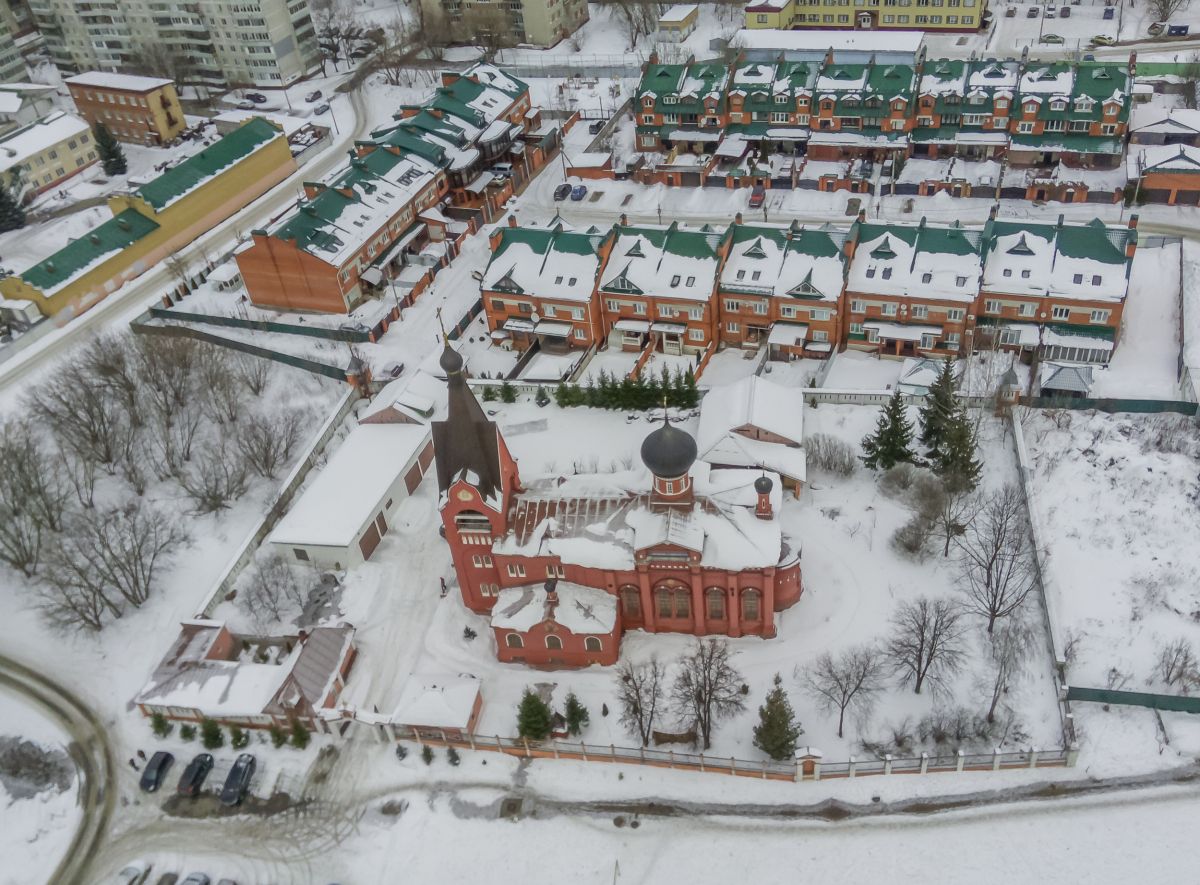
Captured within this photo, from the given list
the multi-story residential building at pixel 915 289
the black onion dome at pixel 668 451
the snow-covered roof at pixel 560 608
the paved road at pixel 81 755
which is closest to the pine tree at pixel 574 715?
the snow-covered roof at pixel 560 608

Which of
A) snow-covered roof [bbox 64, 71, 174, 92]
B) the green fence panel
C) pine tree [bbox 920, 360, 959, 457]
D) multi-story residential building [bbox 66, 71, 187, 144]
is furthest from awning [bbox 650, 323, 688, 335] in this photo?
snow-covered roof [bbox 64, 71, 174, 92]

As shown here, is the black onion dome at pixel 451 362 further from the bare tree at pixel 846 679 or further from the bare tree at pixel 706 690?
the bare tree at pixel 846 679

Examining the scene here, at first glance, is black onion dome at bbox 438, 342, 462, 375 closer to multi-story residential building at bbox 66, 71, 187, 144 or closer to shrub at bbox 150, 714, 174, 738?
shrub at bbox 150, 714, 174, 738

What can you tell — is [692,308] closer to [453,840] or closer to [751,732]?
[751,732]

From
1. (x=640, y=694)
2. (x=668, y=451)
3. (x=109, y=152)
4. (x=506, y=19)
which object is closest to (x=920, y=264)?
(x=668, y=451)

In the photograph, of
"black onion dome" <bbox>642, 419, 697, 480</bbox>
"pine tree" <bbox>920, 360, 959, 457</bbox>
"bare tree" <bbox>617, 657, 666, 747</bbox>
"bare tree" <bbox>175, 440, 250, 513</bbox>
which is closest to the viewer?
"bare tree" <bbox>617, 657, 666, 747</bbox>

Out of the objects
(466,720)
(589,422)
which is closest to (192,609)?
(466,720)

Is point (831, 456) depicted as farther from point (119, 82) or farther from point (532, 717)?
point (119, 82)
